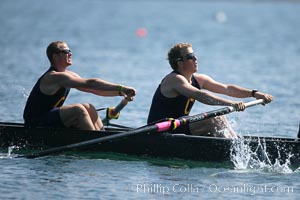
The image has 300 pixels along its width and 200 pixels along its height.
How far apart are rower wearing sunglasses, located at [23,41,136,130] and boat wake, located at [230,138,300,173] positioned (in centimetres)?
181

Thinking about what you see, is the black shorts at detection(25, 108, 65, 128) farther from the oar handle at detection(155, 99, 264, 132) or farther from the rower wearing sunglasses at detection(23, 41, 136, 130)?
the oar handle at detection(155, 99, 264, 132)

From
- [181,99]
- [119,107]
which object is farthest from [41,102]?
[181,99]

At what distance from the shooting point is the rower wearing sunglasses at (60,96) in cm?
1312

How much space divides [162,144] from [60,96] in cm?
181

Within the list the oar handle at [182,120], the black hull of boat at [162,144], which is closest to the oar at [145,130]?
the oar handle at [182,120]

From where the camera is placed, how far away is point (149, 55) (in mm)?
37125

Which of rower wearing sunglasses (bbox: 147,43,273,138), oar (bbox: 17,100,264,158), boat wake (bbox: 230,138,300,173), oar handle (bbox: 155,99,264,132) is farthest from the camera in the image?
rower wearing sunglasses (bbox: 147,43,273,138)

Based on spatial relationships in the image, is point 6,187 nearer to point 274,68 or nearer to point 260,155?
point 260,155

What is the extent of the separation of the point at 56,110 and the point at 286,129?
569cm

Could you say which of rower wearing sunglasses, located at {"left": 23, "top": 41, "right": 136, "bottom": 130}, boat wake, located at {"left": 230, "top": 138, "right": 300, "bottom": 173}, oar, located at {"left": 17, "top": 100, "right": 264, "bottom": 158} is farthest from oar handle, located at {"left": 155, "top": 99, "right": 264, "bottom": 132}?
rower wearing sunglasses, located at {"left": 23, "top": 41, "right": 136, "bottom": 130}

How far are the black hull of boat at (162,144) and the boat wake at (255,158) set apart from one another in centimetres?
1

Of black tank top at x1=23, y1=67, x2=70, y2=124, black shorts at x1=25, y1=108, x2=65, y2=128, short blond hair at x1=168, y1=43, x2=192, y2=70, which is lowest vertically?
black shorts at x1=25, y1=108, x2=65, y2=128

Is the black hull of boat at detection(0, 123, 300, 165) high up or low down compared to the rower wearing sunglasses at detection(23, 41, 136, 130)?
down

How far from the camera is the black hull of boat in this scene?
12.8m
